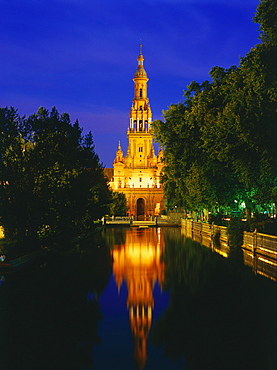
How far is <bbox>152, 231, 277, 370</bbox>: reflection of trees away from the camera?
8578 mm

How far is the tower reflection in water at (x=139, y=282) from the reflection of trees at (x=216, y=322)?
0.37 m

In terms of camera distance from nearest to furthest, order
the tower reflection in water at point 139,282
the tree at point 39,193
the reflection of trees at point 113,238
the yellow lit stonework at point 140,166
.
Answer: the tower reflection in water at point 139,282 → the tree at point 39,193 → the reflection of trees at point 113,238 → the yellow lit stonework at point 140,166

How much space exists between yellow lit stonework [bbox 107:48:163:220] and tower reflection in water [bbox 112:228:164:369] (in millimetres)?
112968

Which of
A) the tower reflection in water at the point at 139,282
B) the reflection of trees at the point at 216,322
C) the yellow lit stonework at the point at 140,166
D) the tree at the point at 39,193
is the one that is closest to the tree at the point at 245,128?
the tower reflection in water at the point at 139,282

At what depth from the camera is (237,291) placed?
15.1 m

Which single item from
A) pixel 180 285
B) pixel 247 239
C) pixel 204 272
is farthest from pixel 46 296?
pixel 247 239

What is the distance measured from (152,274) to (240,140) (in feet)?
48.0

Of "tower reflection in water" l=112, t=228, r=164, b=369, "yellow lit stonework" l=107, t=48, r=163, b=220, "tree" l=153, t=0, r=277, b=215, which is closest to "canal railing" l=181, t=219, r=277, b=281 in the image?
"tree" l=153, t=0, r=277, b=215

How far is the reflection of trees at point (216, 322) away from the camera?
8.58 m

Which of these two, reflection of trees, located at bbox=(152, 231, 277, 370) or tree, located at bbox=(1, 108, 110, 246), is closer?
reflection of trees, located at bbox=(152, 231, 277, 370)

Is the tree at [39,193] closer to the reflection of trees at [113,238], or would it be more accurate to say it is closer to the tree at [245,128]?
the reflection of trees at [113,238]

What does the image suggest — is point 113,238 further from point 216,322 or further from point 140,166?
point 140,166

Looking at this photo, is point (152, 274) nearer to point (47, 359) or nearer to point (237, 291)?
point (237, 291)

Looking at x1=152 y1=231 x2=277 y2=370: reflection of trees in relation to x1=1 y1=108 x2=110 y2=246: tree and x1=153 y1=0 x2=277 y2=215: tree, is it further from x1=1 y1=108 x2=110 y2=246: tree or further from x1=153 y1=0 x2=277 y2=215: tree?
x1=153 y1=0 x2=277 y2=215: tree
